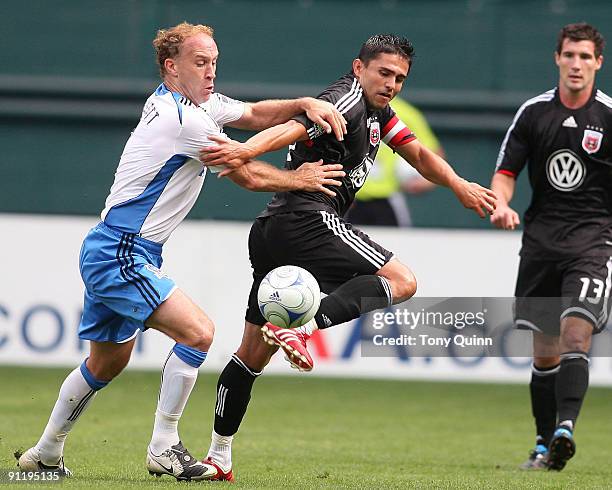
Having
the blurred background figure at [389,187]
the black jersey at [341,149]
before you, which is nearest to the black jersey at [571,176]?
the black jersey at [341,149]

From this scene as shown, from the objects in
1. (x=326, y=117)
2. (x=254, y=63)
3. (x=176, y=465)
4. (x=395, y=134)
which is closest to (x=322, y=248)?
(x=326, y=117)

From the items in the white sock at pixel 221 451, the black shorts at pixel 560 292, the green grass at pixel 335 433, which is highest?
the black shorts at pixel 560 292

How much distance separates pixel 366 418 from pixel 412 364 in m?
1.35

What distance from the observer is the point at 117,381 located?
11.8 m

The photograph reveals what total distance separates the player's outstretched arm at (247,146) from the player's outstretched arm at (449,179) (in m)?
0.92

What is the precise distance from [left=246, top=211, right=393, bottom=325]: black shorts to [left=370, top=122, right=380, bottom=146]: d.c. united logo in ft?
1.47

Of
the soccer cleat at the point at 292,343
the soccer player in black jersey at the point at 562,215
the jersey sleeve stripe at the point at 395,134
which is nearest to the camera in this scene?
the soccer cleat at the point at 292,343

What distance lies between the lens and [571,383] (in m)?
7.29

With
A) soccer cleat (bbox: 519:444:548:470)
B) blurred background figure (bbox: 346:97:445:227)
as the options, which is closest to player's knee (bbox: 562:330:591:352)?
soccer cleat (bbox: 519:444:548:470)

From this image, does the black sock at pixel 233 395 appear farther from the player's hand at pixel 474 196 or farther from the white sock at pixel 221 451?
the player's hand at pixel 474 196

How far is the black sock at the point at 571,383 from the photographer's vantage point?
7207 mm

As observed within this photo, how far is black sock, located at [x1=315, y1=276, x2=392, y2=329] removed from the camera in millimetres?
6273

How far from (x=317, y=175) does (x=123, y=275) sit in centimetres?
106

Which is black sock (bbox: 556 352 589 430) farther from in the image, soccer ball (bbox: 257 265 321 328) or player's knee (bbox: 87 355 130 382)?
player's knee (bbox: 87 355 130 382)
